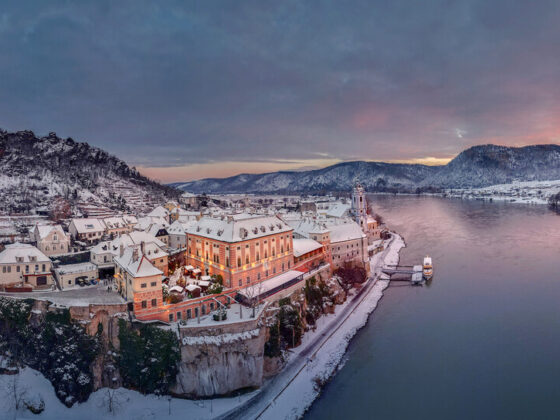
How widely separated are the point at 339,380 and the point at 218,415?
1043 cm

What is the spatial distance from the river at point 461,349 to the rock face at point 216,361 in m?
5.92

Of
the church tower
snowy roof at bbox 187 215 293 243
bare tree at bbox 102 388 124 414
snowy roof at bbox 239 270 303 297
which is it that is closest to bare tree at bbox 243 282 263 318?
snowy roof at bbox 239 270 303 297

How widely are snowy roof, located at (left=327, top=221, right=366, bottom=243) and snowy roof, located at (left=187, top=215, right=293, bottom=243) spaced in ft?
38.4

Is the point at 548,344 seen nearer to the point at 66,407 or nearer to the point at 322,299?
the point at 322,299

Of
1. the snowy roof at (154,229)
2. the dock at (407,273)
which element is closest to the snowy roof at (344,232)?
the dock at (407,273)

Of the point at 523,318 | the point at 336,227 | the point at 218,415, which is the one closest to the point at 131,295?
the point at 218,415

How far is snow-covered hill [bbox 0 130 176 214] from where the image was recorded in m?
79.1

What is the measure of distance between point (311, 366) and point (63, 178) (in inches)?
3642

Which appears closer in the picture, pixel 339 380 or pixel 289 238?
pixel 339 380

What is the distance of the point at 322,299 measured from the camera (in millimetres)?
38625

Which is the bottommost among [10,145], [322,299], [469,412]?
[469,412]

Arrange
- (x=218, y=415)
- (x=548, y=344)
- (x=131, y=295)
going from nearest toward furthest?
(x=218, y=415)
(x=131, y=295)
(x=548, y=344)

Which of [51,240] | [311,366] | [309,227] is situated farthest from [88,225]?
[311,366]

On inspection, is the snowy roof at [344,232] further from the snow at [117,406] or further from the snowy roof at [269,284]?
the snow at [117,406]
